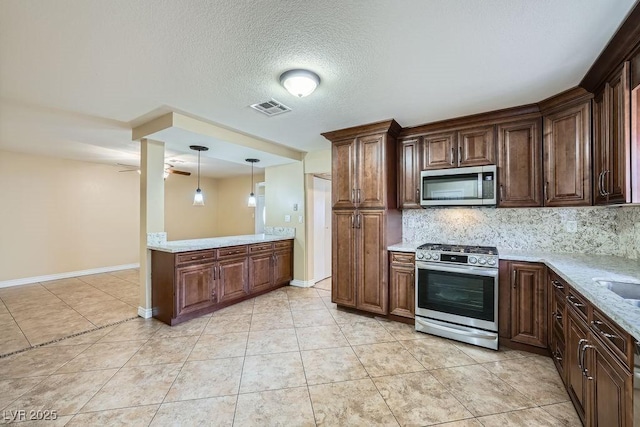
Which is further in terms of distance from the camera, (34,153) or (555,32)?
(34,153)

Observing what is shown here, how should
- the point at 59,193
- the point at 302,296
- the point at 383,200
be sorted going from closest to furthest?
the point at 383,200 → the point at 302,296 → the point at 59,193

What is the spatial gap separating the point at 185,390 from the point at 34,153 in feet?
19.0

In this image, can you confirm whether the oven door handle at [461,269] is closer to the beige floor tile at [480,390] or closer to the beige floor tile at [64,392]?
the beige floor tile at [480,390]

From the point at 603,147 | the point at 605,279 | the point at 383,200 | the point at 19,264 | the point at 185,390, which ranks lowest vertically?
the point at 185,390

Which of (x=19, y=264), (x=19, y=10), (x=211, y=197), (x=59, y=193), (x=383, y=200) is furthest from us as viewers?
(x=211, y=197)

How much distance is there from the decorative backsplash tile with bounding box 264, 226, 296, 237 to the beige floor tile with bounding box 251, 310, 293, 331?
166 centimetres

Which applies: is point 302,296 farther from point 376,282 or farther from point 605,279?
point 605,279

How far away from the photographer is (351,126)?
350 centimetres

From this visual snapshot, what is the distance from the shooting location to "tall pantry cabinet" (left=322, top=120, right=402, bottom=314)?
11.1 ft

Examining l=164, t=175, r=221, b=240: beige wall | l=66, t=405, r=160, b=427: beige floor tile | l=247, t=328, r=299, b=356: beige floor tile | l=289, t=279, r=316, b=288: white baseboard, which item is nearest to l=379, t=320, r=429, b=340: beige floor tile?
l=247, t=328, r=299, b=356: beige floor tile

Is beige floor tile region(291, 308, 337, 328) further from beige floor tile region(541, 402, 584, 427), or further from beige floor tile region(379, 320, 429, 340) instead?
beige floor tile region(541, 402, 584, 427)

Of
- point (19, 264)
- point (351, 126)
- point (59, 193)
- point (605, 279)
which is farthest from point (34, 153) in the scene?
point (605, 279)

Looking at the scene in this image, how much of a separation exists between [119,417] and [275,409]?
1034 mm

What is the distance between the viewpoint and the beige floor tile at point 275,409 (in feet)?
5.74
